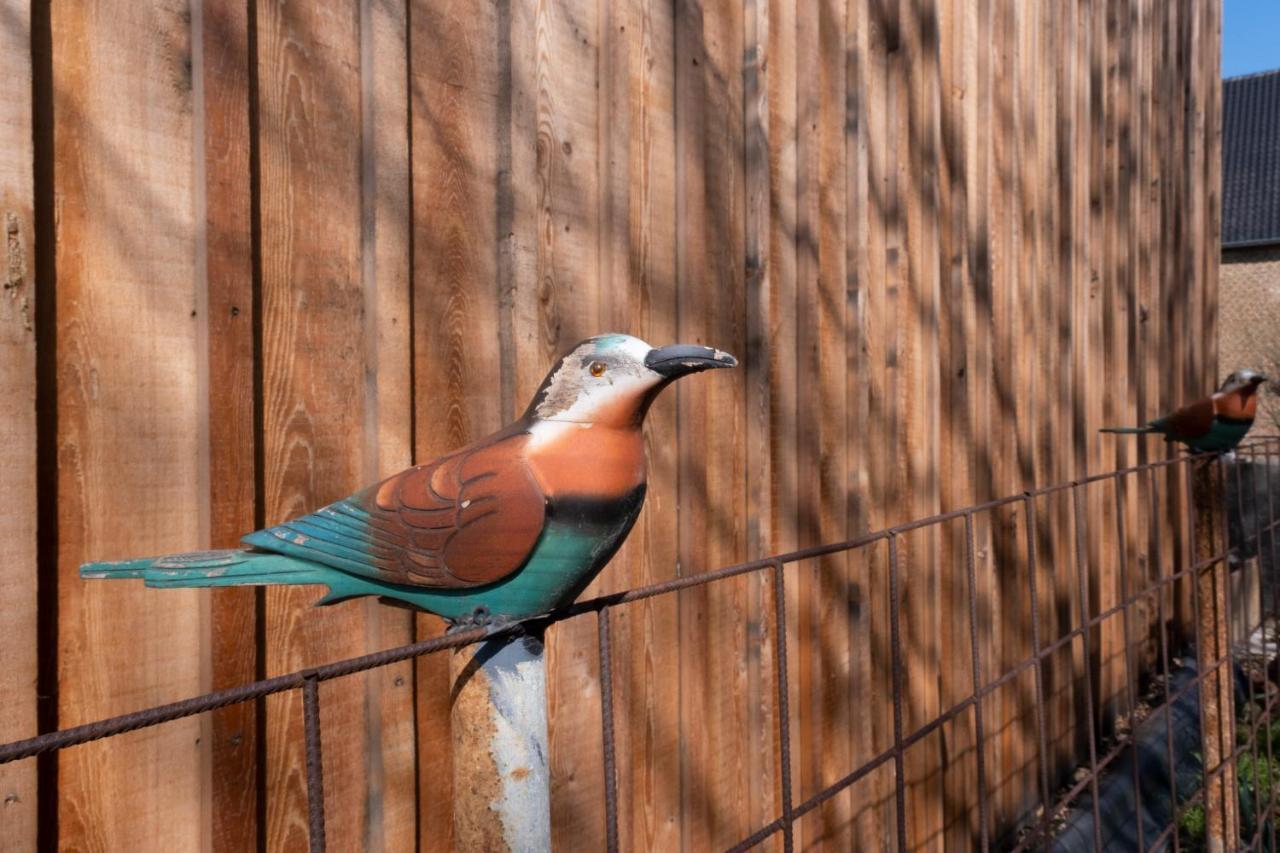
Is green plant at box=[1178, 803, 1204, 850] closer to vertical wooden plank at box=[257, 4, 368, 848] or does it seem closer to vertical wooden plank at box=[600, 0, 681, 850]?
vertical wooden plank at box=[600, 0, 681, 850]

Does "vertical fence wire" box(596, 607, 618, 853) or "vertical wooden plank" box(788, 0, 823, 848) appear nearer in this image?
"vertical fence wire" box(596, 607, 618, 853)

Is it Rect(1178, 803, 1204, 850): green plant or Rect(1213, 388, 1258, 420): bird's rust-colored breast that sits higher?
Rect(1213, 388, 1258, 420): bird's rust-colored breast

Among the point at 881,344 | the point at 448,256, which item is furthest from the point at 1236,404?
the point at 448,256

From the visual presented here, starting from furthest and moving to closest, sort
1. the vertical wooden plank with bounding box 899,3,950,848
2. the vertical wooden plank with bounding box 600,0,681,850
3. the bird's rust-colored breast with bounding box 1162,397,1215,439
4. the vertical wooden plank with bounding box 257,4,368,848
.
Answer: the bird's rust-colored breast with bounding box 1162,397,1215,439 < the vertical wooden plank with bounding box 899,3,950,848 < the vertical wooden plank with bounding box 600,0,681,850 < the vertical wooden plank with bounding box 257,4,368,848

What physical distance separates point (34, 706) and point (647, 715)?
2.90 ft

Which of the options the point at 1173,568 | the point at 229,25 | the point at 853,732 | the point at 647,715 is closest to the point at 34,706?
the point at 229,25

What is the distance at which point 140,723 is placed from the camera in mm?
509

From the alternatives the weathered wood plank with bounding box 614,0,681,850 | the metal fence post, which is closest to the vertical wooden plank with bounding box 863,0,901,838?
the weathered wood plank with bounding box 614,0,681,850

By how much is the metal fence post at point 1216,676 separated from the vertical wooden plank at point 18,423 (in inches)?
102

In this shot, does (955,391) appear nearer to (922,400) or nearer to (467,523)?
(922,400)

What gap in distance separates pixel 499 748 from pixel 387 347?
54 cm

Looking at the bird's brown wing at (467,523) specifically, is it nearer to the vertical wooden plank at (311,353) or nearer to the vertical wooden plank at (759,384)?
the vertical wooden plank at (311,353)

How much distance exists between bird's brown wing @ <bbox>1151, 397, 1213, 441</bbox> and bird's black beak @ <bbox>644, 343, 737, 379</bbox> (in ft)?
6.76

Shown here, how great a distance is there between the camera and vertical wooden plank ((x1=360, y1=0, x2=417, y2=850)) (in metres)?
1.04
